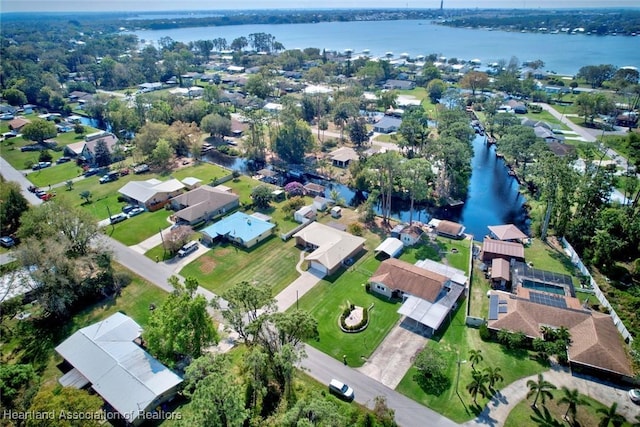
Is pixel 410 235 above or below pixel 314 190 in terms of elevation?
below

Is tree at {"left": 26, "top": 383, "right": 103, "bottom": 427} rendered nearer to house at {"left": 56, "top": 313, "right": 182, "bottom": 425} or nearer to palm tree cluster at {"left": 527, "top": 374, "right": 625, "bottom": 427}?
house at {"left": 56, "top": 313, "right": 182, "bottom": 425}

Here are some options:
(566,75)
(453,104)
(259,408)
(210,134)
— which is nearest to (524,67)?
(566,75)

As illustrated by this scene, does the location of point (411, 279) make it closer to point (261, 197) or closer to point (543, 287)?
point (543, 287)

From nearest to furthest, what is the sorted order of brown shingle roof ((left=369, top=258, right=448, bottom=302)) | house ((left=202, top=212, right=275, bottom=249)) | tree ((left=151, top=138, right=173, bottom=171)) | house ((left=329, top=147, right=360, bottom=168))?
1. brown shingle roof ((left=369, top=258, right=448, bottom=302))
2. house ((left=202, top=212, right=275, bottom=249))
3. tree ((left=151, top=138, right=173, bottom=171))
4. house ((left=329, top=147, right=360, bottom=168))

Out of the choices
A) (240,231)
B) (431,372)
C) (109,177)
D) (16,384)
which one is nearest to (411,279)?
(431,372)

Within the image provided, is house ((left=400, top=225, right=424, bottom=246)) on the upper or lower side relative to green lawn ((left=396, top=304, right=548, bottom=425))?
upper

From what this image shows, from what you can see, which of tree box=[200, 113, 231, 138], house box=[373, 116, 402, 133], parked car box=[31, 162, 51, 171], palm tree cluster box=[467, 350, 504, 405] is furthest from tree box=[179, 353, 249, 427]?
house box=[373, 116, 402, 133]

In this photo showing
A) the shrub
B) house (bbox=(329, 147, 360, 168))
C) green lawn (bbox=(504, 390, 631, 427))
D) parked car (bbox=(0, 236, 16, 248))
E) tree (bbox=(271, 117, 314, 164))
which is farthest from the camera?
house (bbox=(329, 147, 360, 168))

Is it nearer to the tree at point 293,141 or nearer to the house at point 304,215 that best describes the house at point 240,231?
the house at point 304,215
